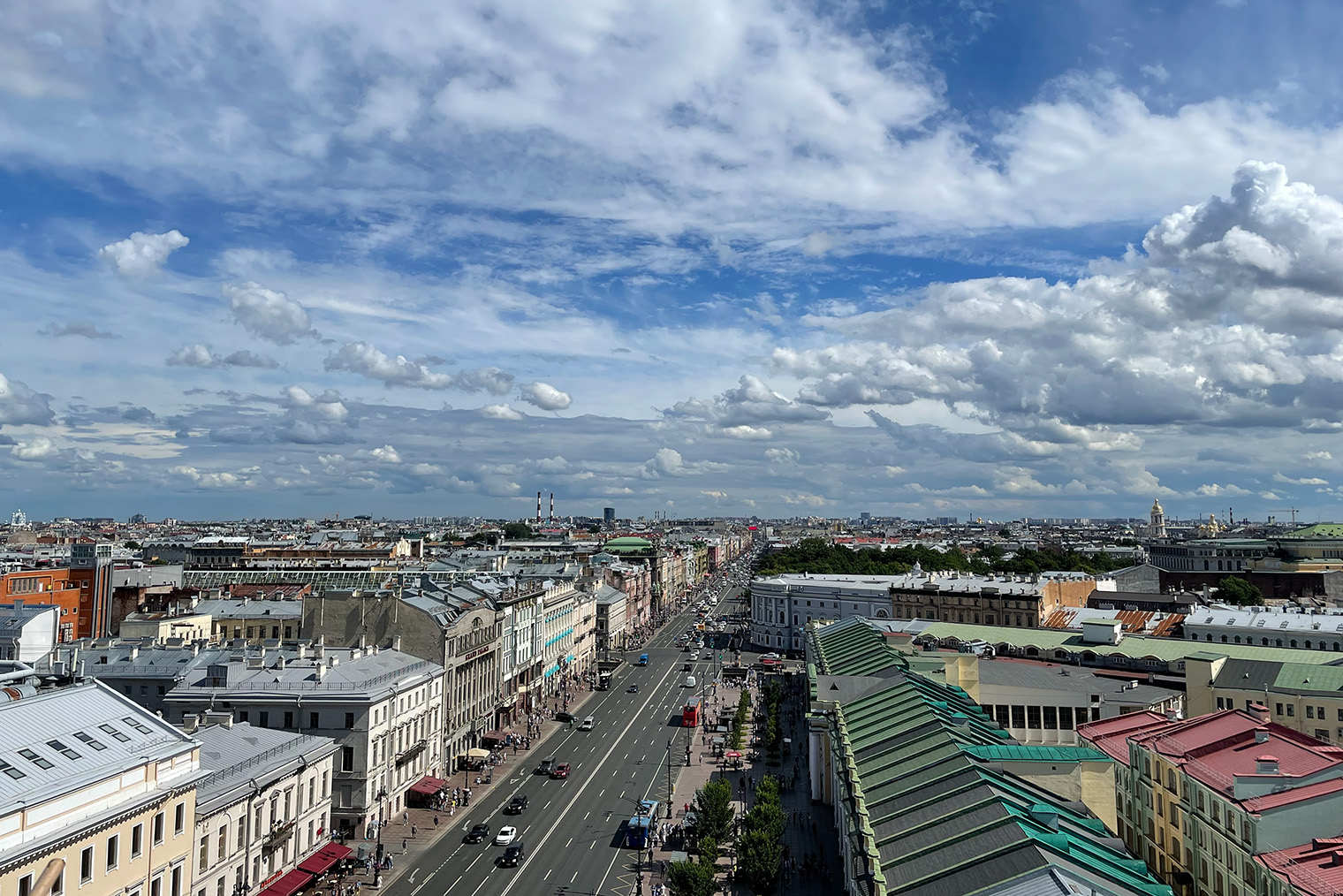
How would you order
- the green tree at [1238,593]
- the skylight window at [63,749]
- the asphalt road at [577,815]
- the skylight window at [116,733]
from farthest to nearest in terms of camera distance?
the green tree at [1238,593], the asphalt road at [577,815], the skylight window at [116,733], the skylight window at [63,749]

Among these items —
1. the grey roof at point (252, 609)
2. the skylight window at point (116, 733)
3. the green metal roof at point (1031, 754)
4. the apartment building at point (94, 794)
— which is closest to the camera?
the apartment building at point (94, 794)

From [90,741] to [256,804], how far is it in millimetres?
A: 14675

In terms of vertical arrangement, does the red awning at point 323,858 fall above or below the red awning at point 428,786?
above

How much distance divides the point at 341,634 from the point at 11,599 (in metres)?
47.6

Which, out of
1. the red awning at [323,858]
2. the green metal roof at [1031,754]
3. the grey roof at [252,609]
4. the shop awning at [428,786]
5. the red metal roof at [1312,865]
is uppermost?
the grey roof at [252,609]

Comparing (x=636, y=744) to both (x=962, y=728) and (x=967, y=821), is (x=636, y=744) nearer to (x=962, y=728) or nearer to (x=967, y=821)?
(x=962, y=728)

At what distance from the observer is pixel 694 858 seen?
61.7 metres

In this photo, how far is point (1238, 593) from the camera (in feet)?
536

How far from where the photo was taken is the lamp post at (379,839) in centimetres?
5834

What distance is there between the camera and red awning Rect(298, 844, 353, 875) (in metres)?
56.2

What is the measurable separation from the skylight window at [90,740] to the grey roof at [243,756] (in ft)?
23.8

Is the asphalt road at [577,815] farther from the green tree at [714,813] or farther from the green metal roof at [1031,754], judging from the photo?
the green metal roof at [1031,754]

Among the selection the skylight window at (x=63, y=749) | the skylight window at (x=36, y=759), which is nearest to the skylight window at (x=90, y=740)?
the skylight window at (x=63, y=749)

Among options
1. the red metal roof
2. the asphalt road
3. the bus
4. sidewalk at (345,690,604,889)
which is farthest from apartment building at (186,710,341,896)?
the red metal roof
